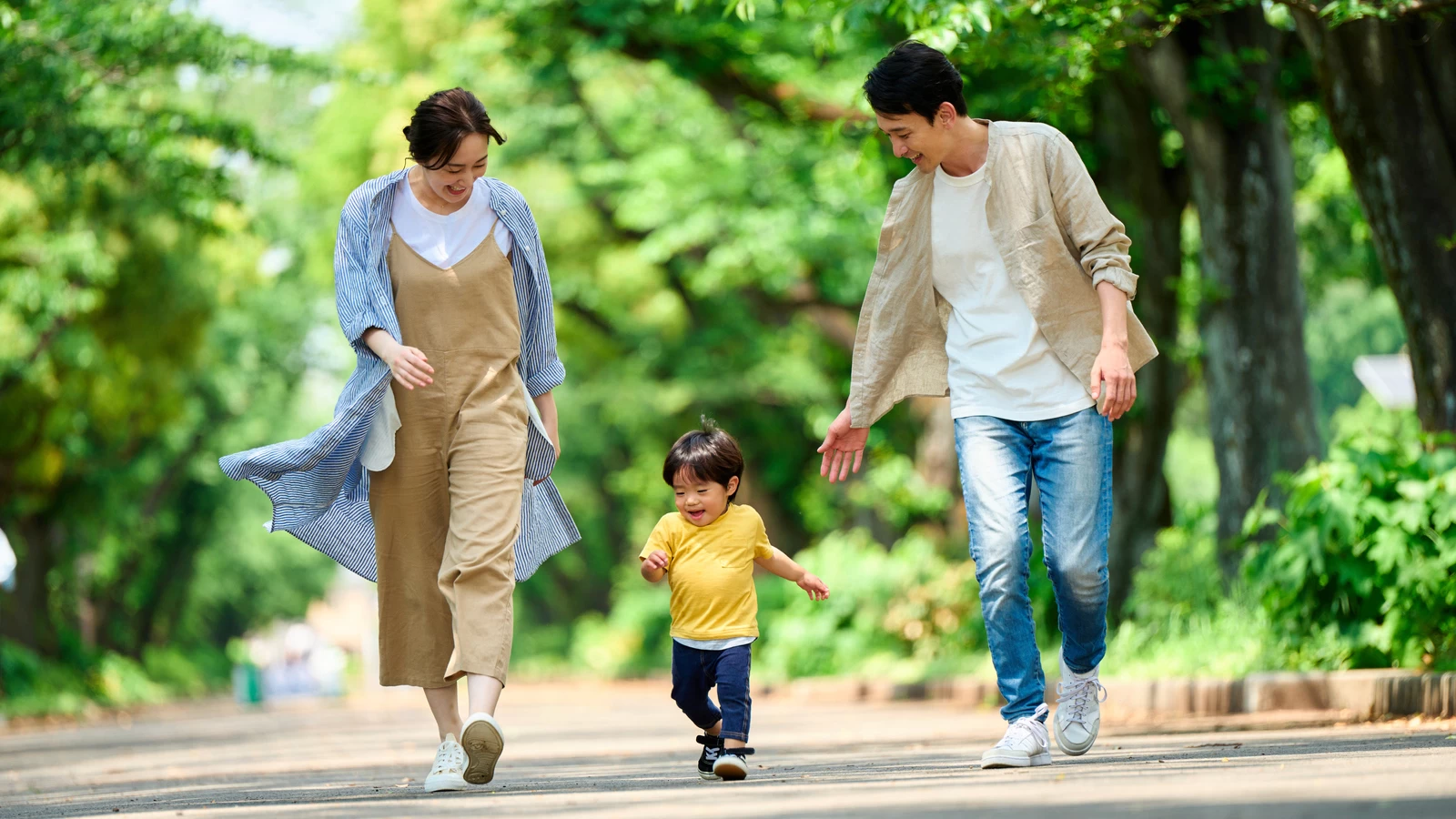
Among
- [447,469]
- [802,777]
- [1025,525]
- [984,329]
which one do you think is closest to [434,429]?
[447,469]

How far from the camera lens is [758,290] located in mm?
22812

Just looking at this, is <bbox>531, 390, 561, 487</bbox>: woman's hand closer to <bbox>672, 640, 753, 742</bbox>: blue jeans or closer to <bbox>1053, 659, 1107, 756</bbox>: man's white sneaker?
<bbox>672, 640, 753, 742</bbox>: blue jeans

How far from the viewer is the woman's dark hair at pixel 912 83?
540 centimetres

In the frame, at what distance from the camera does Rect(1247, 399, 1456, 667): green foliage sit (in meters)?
7.98

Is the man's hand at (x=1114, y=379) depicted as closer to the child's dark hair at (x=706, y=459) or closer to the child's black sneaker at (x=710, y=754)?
the child's dark hair at (x=706, y=459)

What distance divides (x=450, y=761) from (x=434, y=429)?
1.02 m

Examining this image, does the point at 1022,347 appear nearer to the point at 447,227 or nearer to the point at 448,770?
the point at 447,227

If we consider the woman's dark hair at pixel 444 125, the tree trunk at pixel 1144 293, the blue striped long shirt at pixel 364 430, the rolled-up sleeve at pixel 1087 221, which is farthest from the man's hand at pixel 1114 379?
the tree trunk at pixel 1144 293

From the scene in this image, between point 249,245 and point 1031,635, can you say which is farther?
point 249,245

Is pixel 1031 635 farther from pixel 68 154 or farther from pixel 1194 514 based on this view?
pixel 68 154

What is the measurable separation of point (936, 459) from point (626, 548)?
27.3m

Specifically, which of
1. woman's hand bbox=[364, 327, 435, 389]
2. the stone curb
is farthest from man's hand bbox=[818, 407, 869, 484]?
the stone curb

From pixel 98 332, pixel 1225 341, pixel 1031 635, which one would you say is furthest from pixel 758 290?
pixel 1031 635

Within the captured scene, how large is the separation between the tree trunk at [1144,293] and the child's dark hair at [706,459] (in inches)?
299
